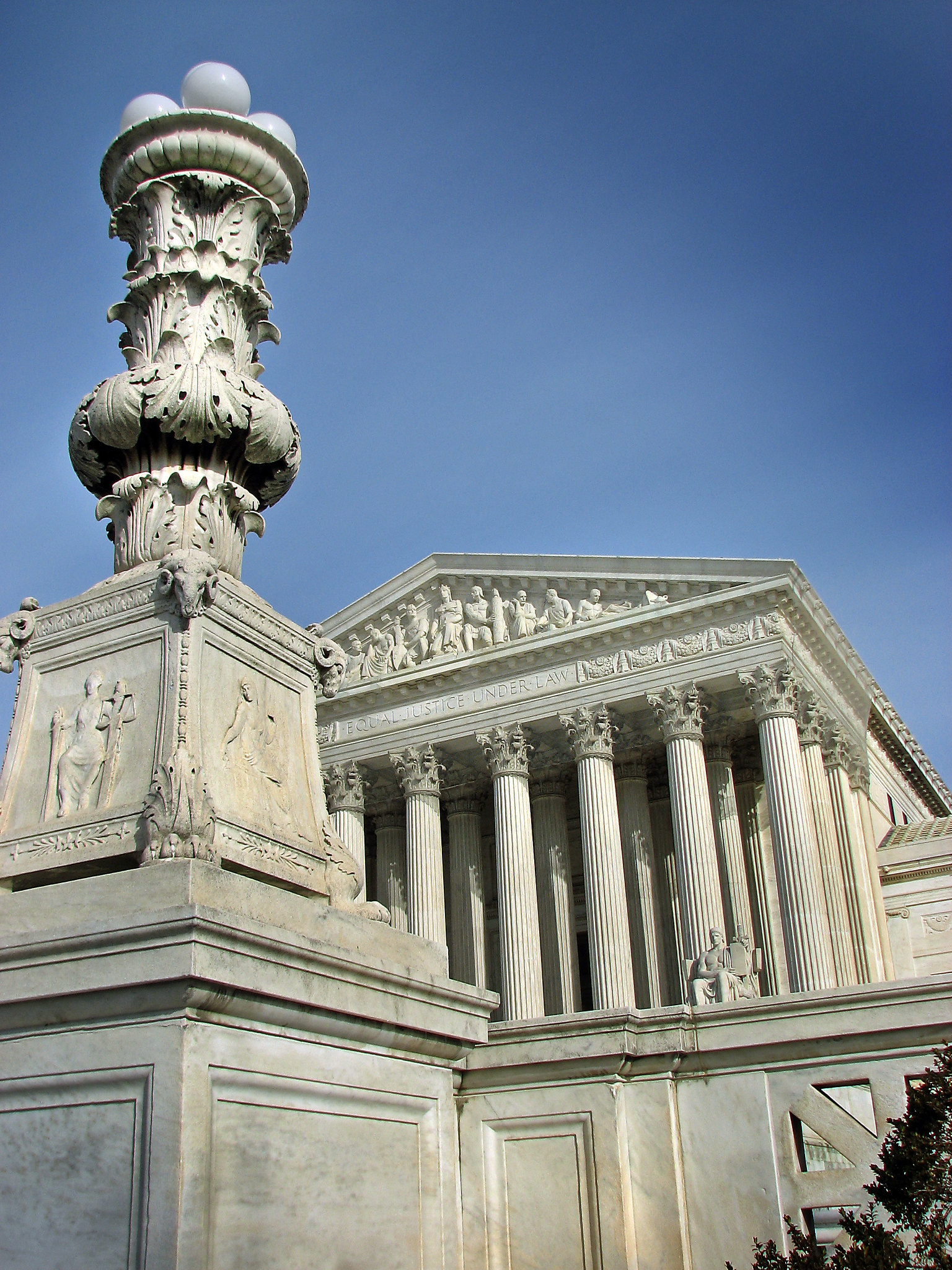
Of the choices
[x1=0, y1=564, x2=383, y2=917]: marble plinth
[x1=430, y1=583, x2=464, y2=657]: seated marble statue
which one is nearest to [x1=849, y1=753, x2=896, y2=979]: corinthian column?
[x1=430, y1=583, x2=464, y2=657]: seated marble statue

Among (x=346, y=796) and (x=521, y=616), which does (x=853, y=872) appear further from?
(x=346, y=796)

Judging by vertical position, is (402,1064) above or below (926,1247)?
above

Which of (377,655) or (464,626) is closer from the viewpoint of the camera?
(464,626)

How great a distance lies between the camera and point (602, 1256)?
6.72m

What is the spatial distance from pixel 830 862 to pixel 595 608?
384 inches

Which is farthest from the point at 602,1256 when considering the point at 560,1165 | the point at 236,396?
the point at 236,396

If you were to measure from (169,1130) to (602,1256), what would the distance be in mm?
3289

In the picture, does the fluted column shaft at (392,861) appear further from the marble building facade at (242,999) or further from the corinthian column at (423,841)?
the marble building facade at (242,999)

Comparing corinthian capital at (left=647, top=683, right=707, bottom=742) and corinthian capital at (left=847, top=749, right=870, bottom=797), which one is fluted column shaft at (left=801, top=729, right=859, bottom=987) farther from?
corinthian capital at (left=647, top=683, right=707, bottom=742)

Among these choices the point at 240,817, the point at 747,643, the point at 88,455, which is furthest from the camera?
the point at 747,643

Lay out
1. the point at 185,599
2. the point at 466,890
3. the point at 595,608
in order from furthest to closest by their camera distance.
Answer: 1. the point at 466,890
2. the point at 595,608
3. the point at 185,599

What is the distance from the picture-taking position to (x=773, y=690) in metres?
32.6

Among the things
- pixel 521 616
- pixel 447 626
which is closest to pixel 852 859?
pixel 521 616

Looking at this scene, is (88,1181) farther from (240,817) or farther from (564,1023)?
(564,1023)
